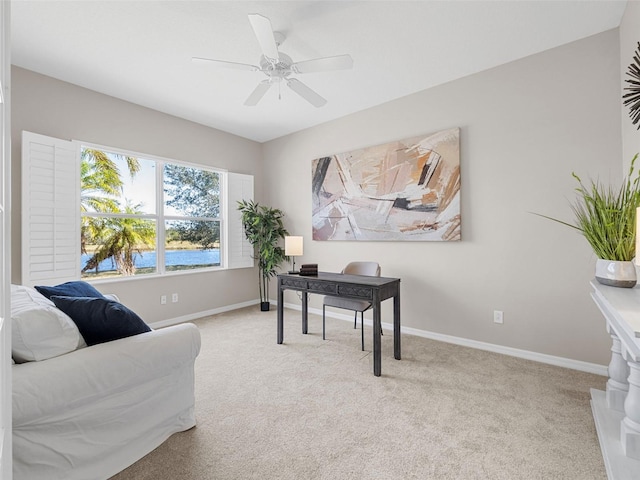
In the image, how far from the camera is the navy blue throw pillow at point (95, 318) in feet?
5.03

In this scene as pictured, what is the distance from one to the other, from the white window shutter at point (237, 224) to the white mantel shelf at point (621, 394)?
13.7ft

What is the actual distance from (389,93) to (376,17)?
1253 millimetres

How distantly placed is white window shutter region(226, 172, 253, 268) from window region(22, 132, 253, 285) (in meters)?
0.02

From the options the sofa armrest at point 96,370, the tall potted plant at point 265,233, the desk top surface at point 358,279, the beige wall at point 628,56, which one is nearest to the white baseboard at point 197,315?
the tall potted plant at point 265,233

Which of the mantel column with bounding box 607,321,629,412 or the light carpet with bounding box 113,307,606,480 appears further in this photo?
the mantel column with bounding box 607,321,629,412

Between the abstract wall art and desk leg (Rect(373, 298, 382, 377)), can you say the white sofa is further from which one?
the abstract wall art

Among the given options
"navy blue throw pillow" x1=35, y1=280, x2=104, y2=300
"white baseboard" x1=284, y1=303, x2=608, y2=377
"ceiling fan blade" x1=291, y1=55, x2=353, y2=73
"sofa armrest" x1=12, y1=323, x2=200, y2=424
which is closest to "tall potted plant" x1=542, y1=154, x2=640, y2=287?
"white baseboard" x1=284, y1=303, x2=608, y2=377

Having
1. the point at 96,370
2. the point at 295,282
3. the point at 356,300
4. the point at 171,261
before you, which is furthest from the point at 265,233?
the point at 96,370

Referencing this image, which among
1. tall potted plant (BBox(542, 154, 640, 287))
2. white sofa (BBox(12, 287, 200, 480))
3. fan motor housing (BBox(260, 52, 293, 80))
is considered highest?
fan motor housing (BBox(260, 52, 293, 80))

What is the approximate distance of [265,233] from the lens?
15.4 feet

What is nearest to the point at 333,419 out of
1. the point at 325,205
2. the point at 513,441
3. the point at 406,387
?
the point at 406,387

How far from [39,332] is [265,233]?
342cm

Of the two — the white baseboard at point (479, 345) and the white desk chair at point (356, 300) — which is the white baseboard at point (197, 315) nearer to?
the white baseboard at point (479, 345)

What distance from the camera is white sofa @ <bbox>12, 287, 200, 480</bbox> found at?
1.21m
